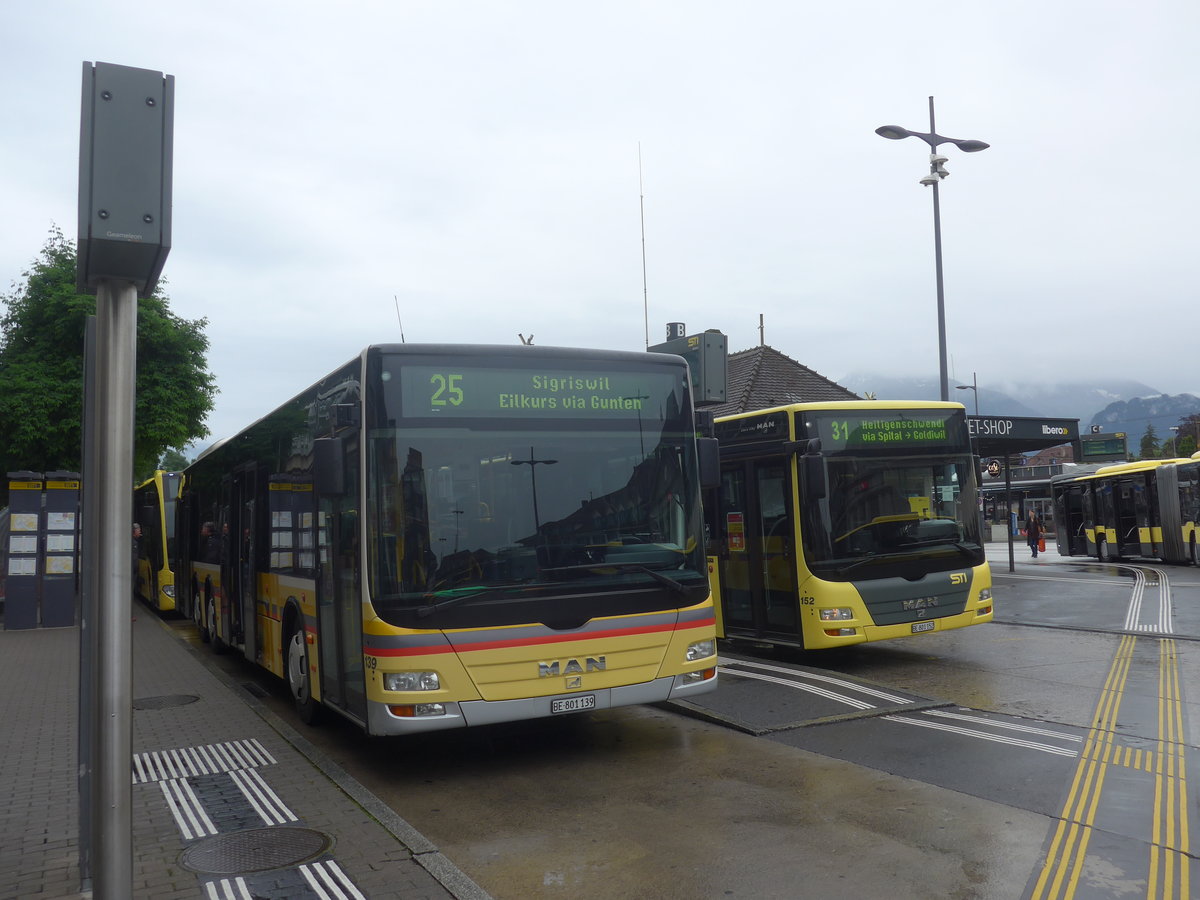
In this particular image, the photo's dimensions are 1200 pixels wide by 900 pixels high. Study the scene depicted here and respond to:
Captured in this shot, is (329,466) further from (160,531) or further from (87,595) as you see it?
(160,531)

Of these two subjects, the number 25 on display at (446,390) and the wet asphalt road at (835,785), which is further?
the number 25 on display at (446,390)

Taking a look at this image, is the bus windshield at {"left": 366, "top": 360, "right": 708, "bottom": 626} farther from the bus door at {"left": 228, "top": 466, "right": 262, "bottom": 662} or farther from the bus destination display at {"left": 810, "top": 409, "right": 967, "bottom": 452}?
the bus door at {"left": 228, "top": 466, "right": 262, "bottom": 662}

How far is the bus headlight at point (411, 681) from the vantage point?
6770 millimetres

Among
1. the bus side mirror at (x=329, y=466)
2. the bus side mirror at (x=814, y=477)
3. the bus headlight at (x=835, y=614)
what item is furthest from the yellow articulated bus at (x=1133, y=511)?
the bus side mirror at (x=329, y=466)

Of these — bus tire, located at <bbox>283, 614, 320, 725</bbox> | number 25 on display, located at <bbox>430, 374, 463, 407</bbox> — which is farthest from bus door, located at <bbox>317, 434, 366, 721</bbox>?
bus tire, located at <bbox>283, 614, 320, 725</bbox>

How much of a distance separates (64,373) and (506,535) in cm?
2562

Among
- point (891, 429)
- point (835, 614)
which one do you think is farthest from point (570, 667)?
point (891, 429)

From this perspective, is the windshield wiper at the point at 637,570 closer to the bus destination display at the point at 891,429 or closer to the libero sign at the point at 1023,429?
the bus destination display at the point at 891,429

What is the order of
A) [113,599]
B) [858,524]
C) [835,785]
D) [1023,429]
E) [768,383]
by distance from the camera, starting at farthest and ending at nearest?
1. [768,383]
2. [1023,429]
3. [858,524]
4. [835,785]
5. [113,599]

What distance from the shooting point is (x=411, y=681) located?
6770mm

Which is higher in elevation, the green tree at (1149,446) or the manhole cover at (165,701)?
the green tree at (1149,446)

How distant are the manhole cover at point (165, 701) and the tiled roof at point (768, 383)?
16.4 meters

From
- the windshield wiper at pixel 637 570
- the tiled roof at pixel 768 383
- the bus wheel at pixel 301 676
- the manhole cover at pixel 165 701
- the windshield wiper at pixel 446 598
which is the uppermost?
the tiled roof at pixel 768 383

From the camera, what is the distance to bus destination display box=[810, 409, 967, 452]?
11273 mm
